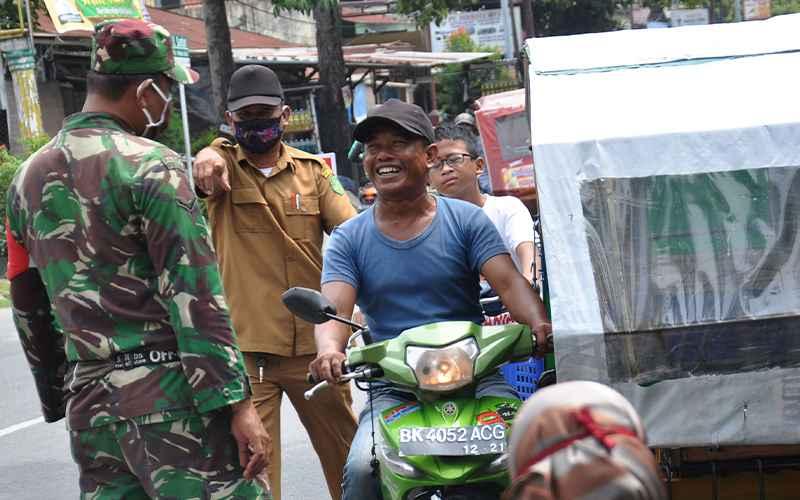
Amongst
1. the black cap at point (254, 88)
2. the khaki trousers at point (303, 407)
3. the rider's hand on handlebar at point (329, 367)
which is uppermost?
the black cap at point (254, 88)

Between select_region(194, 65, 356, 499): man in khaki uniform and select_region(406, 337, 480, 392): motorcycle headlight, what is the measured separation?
1.64 metres

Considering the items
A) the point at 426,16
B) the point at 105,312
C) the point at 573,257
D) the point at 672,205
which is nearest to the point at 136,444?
the point at 105,312

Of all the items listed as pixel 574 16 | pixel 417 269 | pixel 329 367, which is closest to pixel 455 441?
pixel 329 367

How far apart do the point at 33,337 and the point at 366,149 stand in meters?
1.26

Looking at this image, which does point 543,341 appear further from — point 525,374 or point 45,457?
point 45,457

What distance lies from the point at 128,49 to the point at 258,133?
1673mm

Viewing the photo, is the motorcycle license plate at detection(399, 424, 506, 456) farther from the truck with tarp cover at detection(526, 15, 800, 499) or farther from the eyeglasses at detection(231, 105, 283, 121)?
the eyeglasses at detection(231, 105, 283, 121)

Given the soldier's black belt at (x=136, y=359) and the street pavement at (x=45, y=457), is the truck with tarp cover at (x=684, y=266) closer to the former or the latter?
the soldier's black belt at (x=136, y=359)

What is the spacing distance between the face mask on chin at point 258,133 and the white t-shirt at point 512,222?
1277 mm

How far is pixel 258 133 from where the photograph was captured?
537 centimetres

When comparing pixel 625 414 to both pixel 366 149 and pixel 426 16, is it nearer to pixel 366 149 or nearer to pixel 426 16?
pixel 366 149

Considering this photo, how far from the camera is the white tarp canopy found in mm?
3613

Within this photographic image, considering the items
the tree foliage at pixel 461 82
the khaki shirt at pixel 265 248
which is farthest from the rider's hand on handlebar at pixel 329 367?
the tree foliage at pixel 461 82

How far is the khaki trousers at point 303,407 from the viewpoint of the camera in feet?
17.7
